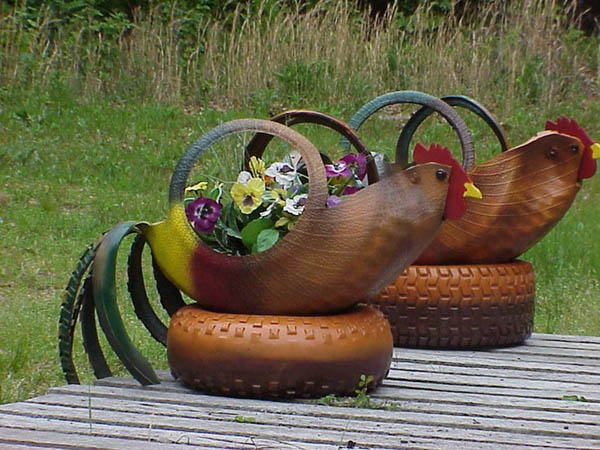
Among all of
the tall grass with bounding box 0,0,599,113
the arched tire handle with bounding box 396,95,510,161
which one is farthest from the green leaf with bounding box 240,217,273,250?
the tall grass with bounding box 0,0,599,113

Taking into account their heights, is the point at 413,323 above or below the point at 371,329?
below

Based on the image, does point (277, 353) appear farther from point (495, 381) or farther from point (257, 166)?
point (495, 381)

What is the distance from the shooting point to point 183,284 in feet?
9.54

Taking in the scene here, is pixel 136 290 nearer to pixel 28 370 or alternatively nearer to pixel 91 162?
pixel 28 370

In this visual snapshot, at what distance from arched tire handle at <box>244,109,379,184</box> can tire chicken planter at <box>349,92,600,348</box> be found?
545mm

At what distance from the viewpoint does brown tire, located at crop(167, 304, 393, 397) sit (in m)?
2.71

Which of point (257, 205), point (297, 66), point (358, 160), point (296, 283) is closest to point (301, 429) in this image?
point (296, 283)

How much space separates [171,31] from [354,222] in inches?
303

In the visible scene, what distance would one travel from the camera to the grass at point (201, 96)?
6.73m

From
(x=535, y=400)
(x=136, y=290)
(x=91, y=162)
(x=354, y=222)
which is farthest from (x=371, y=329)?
(x=91, y=162)

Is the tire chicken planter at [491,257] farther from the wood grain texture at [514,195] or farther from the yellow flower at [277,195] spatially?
the yellow flower at [277,195]

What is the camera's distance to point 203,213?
297cm

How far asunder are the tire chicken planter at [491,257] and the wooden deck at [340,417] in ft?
1.06

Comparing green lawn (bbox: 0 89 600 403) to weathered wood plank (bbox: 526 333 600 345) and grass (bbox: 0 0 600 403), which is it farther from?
weathered wood plank (bbox: 526 333 600 345)
